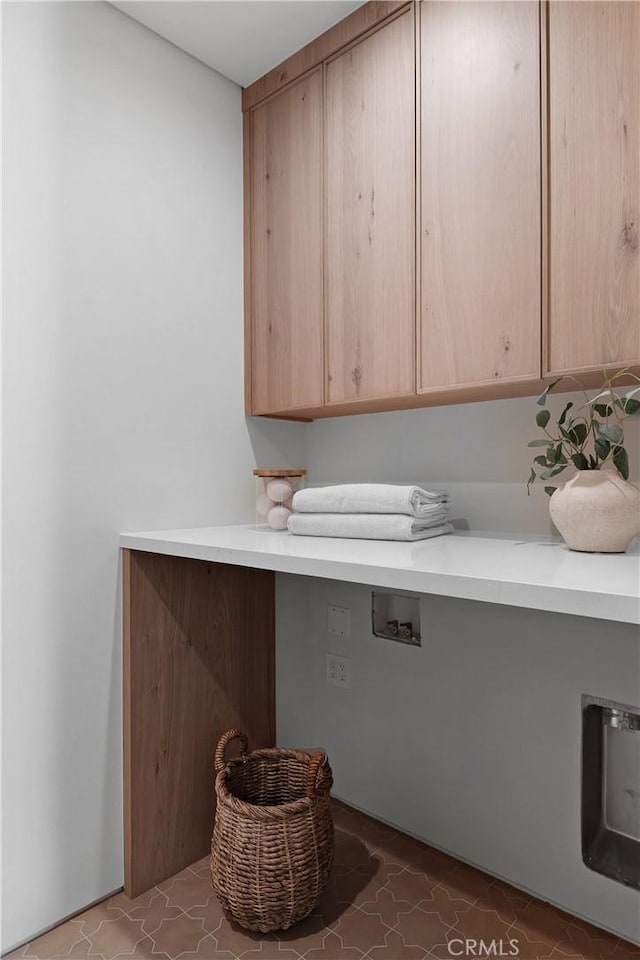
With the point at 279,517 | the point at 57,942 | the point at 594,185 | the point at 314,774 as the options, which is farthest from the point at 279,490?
the point at 57,942

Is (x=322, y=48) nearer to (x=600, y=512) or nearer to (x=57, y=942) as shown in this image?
(x=600, y=512)

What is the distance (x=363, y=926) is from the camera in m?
1.34

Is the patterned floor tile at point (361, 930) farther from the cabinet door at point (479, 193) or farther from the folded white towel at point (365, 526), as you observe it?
the cabinet door at point (479, 193)

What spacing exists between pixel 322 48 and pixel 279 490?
114 centimetres

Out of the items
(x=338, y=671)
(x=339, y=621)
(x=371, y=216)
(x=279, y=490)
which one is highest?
(x=371, y=216)

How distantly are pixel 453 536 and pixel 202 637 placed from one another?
739mm

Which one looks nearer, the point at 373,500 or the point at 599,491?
the point at 599,491

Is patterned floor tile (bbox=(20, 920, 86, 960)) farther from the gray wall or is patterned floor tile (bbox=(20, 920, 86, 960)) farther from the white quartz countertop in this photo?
the white quartz countertop

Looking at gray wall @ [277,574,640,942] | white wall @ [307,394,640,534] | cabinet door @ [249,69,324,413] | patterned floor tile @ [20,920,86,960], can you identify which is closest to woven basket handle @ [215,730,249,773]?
gray wall @ [277,574,640,942]

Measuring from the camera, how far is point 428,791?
5.32 ft

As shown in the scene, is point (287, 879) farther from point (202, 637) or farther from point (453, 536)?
point (453, 536)

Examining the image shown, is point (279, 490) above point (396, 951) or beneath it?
above

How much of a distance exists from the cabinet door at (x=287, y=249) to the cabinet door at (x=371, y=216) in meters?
0.05

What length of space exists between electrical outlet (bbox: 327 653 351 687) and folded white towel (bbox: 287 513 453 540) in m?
0.54
